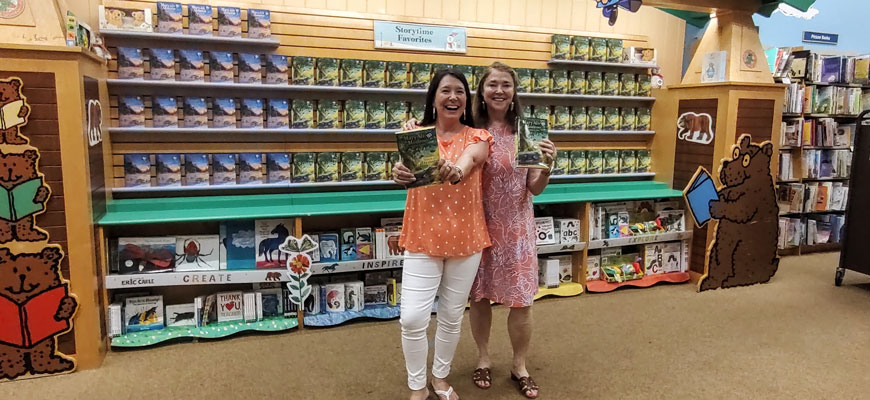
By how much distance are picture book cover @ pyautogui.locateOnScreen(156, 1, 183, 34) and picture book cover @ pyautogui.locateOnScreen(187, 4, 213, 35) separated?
0.07m

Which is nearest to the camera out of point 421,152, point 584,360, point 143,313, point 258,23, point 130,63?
point 421,152

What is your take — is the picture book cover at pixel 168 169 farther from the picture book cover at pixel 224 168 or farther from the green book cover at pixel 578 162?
the green book cover at pixel 578 162

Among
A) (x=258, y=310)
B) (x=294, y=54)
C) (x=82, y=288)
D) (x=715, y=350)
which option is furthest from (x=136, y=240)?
(x=715, y=350)

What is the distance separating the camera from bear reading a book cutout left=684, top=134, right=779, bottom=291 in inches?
190

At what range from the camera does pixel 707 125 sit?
4.88 m

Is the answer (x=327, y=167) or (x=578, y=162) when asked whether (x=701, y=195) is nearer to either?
(x=578, y=162)

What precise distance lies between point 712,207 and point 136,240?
169 inches

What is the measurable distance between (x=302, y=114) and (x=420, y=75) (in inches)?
36.7

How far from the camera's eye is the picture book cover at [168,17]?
381 cm

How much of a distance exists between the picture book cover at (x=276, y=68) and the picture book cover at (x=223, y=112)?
31 cm

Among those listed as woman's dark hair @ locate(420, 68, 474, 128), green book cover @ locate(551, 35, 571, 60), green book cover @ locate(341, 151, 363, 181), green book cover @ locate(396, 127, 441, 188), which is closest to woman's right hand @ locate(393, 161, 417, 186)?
green book cover @ locate(396, 127, 441, 188)

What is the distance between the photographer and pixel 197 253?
12.4ft

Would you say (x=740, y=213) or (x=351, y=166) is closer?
(x=351, y=166)

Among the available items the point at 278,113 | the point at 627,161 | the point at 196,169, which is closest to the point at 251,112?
the point at 278,113
